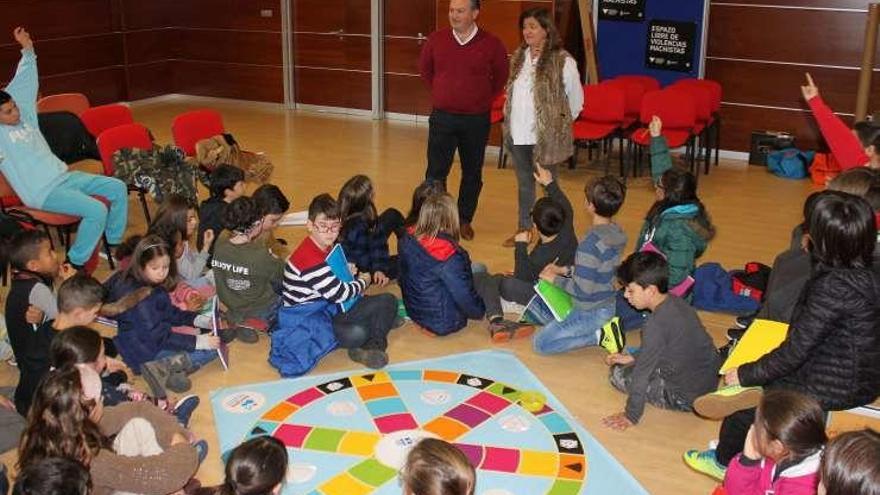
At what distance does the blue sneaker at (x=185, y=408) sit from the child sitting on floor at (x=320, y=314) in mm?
591

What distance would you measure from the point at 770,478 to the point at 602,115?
6316 mm

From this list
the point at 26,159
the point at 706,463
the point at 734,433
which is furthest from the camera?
the point at 26,159

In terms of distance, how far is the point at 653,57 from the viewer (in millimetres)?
10055

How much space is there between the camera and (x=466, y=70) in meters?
6.79


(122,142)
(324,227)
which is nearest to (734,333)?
(324,227)

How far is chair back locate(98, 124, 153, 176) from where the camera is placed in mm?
6941

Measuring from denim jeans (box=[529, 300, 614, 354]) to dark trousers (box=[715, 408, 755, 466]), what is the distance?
1.31m

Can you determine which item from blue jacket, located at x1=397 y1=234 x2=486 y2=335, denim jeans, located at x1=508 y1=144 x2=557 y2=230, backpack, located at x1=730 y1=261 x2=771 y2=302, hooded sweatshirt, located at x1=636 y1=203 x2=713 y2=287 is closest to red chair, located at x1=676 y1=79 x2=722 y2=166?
denim jeans, located at x1=508 y1=144 x2=557 y2=230

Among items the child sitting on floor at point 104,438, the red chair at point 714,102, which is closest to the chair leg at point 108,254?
the child sitting on floor at point 104,438

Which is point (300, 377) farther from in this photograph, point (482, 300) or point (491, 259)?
point (491, 259)

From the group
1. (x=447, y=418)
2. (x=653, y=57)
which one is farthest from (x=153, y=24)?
(x=447, y=418)

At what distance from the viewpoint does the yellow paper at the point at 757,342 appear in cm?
413

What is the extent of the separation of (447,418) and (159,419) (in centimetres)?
138

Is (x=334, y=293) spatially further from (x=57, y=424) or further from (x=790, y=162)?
(x=790, y=162)
